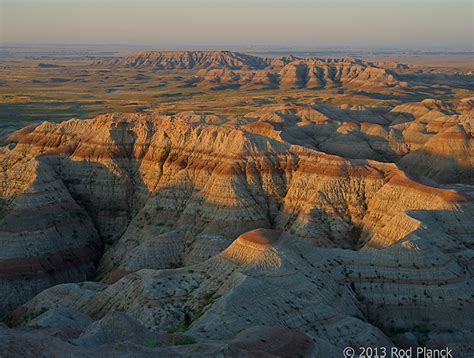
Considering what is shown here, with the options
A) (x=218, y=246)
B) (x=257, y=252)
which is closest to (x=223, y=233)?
(x=218, y=246)

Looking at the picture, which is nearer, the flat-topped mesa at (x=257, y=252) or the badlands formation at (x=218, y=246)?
the badlands formation at (x=218, y=246)

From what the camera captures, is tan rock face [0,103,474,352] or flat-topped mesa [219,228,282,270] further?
flat-topped mesa [219,228,282,270]

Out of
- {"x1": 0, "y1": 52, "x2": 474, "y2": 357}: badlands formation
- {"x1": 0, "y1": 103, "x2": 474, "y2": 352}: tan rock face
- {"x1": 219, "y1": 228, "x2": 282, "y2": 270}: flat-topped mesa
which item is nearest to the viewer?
{"x1": 0, "y1": 52, "x2": 474, "y2": 357}: badlands formation

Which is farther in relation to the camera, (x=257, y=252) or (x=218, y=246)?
(x=218, y=246)

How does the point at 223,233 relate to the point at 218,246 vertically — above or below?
above

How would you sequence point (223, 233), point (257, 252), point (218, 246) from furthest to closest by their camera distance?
1. point (223, 233)
2. point (218, 246)
3. point (257, 252)

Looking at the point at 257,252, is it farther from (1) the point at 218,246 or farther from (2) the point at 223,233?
(2) the point at 223,233

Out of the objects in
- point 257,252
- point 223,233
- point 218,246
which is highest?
point 257,252

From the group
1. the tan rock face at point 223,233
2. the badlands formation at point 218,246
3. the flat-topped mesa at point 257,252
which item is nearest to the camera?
the badlands formation at point 218,246

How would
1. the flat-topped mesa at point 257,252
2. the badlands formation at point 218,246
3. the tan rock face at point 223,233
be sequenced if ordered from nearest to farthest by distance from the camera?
the badlands formation at point 218,246, the tan rock face at point 223,233, the flat-topped mesa at point 257,252

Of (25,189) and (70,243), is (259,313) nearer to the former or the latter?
(70,243)
